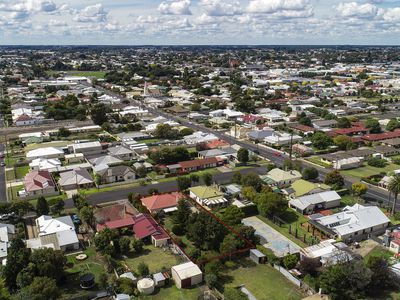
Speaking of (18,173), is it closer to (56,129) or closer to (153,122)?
(56,129)

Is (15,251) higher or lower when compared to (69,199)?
higher

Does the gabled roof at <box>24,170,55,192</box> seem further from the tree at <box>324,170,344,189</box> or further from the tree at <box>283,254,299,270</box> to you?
the tree at <box>324,170,344,189</box>

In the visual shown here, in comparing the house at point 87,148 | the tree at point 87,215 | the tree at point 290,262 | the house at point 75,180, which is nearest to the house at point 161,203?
the tree at point 87,215

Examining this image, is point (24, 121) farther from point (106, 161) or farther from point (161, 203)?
point (161, 203)

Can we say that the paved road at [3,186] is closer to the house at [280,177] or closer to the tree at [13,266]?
the tree at [13,266]

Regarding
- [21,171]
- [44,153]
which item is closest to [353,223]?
[21,171]

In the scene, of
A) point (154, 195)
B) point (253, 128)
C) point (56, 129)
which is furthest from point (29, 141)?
point (253, 128)

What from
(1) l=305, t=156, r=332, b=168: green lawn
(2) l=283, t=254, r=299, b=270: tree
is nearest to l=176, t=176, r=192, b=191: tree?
(2) l=283, t=254, r=299, b=270: tree
